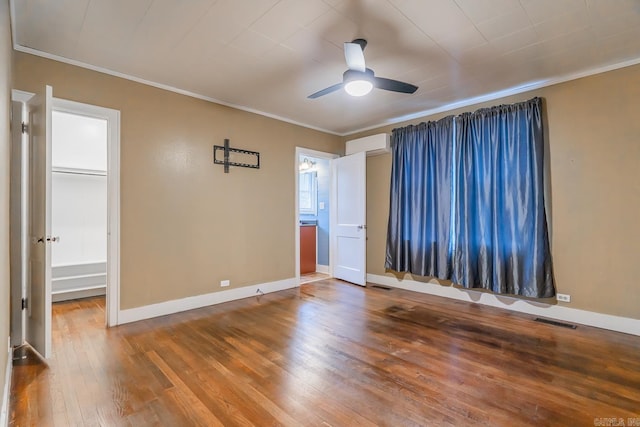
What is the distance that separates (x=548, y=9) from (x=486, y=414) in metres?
2.85

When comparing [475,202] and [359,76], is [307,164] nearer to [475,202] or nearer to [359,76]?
[475,202]

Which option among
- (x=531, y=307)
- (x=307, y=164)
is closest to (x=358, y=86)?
(x=531, y=307)

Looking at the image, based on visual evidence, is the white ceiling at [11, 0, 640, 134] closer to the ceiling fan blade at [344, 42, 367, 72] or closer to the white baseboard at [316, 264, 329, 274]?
the ceiling fan blade at [344, 42, 367, 72]

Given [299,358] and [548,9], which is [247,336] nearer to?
[299,358]

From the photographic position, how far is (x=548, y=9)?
226 centimetres

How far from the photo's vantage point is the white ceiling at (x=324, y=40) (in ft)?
7.32

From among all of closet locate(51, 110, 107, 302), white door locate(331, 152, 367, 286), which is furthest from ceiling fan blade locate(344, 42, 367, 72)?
closet locate(51, 110, 107, 302)

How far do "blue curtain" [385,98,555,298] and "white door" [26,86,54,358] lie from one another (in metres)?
4.14

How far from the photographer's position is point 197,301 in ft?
12.6

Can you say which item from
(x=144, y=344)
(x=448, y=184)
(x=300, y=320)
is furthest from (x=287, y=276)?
(x=448, y=184)

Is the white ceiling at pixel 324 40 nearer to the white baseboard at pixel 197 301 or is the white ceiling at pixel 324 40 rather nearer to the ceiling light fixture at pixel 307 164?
the white baseboard at pixel 197 301

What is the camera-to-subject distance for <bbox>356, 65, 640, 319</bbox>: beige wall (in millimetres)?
3037

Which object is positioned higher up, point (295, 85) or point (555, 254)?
point (295, 85)

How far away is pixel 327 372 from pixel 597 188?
3.37 meters
